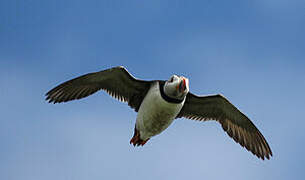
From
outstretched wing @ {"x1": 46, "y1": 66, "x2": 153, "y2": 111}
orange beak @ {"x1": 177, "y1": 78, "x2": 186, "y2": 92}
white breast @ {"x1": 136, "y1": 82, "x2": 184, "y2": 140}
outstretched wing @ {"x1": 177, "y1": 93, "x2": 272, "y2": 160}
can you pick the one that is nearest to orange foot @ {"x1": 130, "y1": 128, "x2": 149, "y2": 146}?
white breast @ {"x1": 136, "y1": 82, "x2": 184, "y2": 140}

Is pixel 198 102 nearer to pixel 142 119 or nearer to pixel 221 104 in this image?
pixel 221 104

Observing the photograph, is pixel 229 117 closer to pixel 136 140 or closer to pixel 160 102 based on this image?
pixel 136 140

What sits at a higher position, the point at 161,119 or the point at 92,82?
the point at 92,82

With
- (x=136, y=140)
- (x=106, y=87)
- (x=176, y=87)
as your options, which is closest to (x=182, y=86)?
(x=176, y=87)

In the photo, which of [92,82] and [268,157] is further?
[268,157]

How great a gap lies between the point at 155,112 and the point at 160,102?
0.25m

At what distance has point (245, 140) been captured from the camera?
13070 mm

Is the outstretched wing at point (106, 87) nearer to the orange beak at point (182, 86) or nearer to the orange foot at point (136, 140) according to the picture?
the orange foot at point (136, 140)

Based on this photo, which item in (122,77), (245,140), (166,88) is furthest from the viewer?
(245,140)

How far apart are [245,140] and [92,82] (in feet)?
13.8

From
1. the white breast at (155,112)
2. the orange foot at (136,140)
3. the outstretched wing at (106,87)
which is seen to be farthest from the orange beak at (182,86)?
the orange foot at (136,140)

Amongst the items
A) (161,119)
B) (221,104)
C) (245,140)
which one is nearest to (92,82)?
(161,119)

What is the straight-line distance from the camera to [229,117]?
42.2ft

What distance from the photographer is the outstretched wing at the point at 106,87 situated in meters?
11.7
